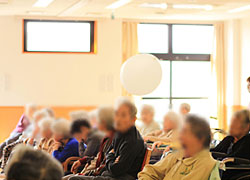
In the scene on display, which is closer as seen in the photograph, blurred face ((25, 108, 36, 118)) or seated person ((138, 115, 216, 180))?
blurred face ((25, 108, 36, 118))

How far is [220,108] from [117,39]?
2493 mm

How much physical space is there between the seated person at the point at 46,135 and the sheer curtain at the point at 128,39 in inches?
295

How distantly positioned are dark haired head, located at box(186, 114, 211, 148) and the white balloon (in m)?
0.23

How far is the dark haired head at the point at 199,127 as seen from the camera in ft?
4.80

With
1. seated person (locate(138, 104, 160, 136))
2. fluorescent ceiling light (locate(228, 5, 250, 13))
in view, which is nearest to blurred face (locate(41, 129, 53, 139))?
seated person (locate(138, 104, 160, 136))

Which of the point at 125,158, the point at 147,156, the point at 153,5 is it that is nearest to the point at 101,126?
the point at 125,158

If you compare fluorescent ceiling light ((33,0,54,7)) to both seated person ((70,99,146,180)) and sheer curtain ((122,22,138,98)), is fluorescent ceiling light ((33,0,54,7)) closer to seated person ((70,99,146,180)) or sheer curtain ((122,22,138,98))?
seated person ((70,99,146,180))

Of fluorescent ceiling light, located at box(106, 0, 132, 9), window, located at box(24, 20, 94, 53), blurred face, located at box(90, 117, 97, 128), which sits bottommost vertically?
blurred face, located at box(90, 117, 97, 128)

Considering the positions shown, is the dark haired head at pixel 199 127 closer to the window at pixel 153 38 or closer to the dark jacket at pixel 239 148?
the dark jacket at pixel 239 148

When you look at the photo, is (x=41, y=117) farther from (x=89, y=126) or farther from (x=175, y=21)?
(x=175, y=21)

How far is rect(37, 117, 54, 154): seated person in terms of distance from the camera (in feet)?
4.35

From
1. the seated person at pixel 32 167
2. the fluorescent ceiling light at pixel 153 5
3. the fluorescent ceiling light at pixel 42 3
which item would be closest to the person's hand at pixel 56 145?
the seated person at pixel 32 167

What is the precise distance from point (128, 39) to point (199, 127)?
7471mm

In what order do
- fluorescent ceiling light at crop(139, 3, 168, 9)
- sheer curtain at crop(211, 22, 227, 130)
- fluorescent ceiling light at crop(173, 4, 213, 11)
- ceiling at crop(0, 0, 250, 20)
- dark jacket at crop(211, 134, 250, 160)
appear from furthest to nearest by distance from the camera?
sheer curtain at crop(211, 22, 227, 130), fluorescent ceiling light at crop(173, 4, 213, 11), fluorescent ceiling light at crop(139, 3, 168, 9), ceiling at crop(0, 0, 250, 20), dark jacket at crop(211, 134, 250, 160)
